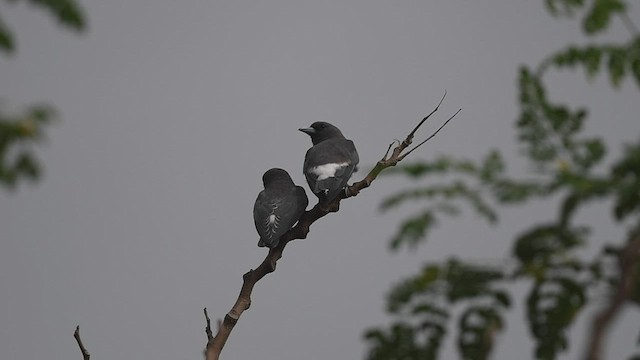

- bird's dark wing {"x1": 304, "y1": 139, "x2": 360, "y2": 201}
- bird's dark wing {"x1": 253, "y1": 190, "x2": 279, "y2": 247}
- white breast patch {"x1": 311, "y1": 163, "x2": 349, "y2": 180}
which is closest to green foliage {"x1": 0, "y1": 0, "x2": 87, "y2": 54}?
bird's dark wing {"x1": 253, "y1": 190, "x2": 279, "y2": 247}

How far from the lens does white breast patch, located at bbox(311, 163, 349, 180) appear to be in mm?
4594

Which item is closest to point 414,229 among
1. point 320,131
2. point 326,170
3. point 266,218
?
point 266,218

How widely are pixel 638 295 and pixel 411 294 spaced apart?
0.38 metres

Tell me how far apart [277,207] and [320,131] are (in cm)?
160

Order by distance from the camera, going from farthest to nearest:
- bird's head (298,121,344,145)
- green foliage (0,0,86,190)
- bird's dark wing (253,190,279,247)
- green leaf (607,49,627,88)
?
bird's head (298,121,344,145) → bird's dark wing (253,190,279,247) → green leaf (607,49,627,88) → green foliage (0,0,86,190)

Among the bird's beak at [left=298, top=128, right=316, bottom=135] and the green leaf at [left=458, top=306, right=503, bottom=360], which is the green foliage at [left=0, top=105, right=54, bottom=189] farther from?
the bird's beak at [left=298, top=128, right=316, bottom=135]

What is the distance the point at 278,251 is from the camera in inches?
146

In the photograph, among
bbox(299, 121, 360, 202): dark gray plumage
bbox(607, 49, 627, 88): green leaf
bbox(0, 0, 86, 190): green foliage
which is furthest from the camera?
bbox(299, 121, 360, 202): dark gray plumage

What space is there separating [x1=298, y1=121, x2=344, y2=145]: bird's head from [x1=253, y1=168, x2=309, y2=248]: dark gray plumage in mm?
876

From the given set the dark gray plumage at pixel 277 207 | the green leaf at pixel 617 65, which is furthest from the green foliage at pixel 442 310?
the dark gray plumage at pixel 277 207

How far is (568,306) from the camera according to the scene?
1.33 meters

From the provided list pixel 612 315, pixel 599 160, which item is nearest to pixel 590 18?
pixel 599 160

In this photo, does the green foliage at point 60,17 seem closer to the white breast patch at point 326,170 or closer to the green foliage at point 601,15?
the green foliage at point 601,15

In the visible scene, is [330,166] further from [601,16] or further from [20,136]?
[20,136]
